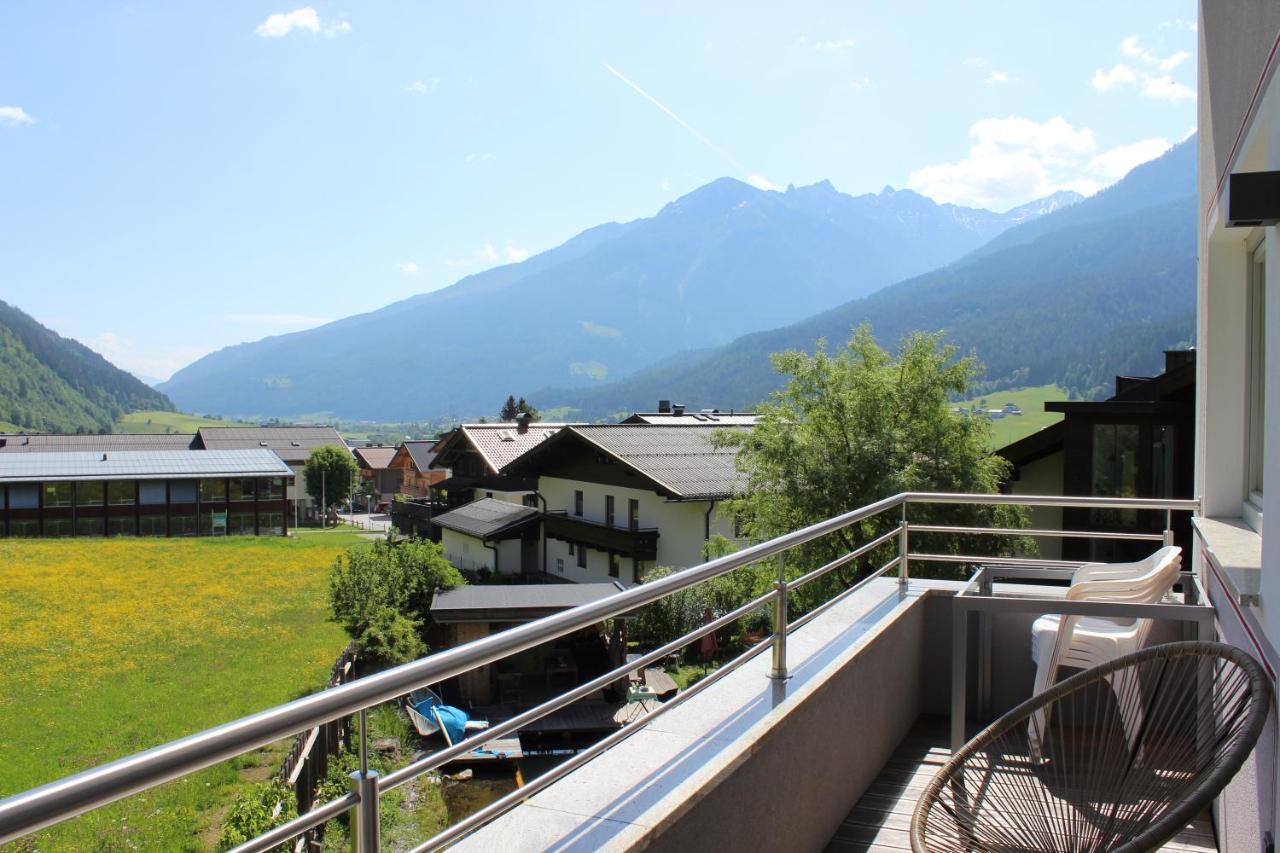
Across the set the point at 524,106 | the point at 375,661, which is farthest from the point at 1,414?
the point at 375,661

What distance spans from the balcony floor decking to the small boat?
14.3 m

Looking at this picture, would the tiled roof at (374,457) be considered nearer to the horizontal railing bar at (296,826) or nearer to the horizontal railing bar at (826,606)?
the horizontal railing bar at (826,606)

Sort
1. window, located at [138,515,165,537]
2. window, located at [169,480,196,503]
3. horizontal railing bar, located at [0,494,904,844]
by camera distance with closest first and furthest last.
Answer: horizontal railing bar, located at [0,494,904,844] < window, located at [138,515,165,537] < window, located at [169,480,196,503]

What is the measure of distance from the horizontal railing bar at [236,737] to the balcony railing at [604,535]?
92.5 ft

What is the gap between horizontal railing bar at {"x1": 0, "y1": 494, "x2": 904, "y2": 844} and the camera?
108 cm

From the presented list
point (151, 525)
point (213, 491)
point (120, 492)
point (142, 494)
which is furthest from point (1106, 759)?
point (213, 491)

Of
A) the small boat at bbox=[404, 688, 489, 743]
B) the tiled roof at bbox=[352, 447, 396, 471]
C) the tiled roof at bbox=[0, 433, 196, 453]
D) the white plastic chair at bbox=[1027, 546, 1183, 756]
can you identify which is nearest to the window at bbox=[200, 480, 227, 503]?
the tiled roof at bbox=[0, 433, 196, 453]

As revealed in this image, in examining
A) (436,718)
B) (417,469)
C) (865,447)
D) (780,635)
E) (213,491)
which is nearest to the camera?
(780,635)

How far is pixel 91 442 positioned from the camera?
10162cm

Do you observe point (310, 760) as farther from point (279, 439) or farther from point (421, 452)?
point (279, 439)

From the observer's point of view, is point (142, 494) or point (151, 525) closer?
point (142, 494)

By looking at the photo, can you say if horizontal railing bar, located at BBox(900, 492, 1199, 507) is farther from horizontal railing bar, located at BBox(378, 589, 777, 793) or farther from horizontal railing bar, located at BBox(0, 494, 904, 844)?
horizontal railing bar, located at BBox(0, 494, 904, 844)

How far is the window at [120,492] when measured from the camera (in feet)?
195

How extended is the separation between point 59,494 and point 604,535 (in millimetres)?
41177
